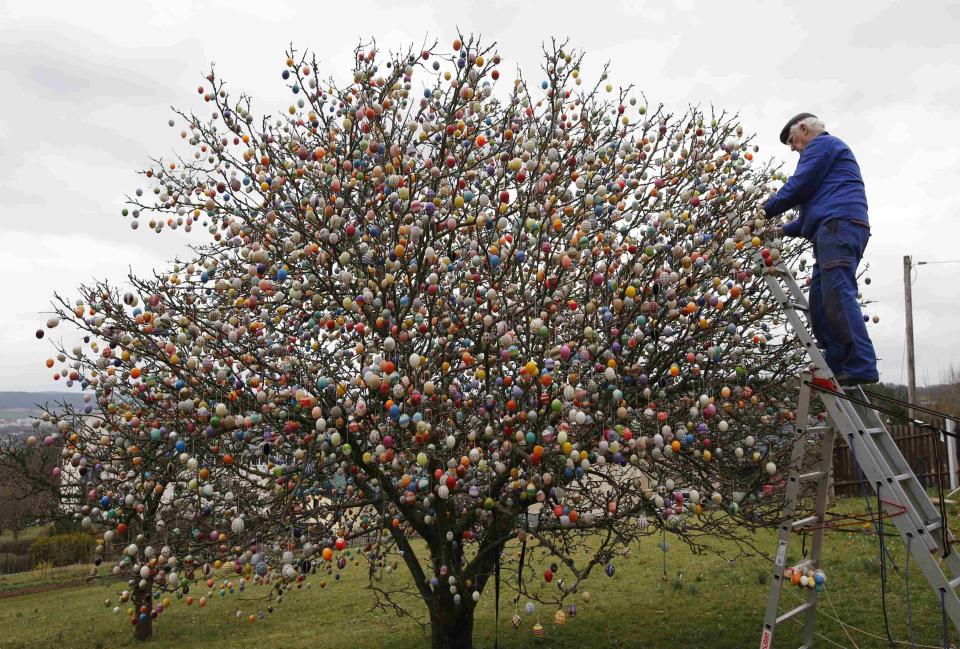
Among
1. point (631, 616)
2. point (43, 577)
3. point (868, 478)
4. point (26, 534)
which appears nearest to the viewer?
point (868, 478)

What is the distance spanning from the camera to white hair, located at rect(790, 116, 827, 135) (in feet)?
18.5

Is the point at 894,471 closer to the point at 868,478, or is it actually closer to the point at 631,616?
the point at 868,478

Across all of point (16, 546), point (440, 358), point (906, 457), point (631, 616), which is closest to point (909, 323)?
point (906, 457)

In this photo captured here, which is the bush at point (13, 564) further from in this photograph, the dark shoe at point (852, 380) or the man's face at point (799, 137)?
the man's face at point (799, 137)

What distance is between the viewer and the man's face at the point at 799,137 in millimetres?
5664

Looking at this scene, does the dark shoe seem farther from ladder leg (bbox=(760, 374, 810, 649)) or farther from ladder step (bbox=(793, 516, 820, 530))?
ladder step (bbox=(793, 516, 820, 530))

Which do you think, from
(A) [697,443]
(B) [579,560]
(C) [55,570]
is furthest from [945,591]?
(C) [55,570]

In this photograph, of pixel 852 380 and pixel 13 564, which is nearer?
pixel 852 380

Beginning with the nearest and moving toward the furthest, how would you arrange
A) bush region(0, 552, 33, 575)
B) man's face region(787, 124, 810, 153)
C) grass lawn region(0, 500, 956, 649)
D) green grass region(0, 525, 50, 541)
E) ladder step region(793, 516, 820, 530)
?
1. ladder step region(793, 516, 820, 530)
2. man's face region(787, 124, 810, 153)
3. grass lawn region(0, 500, 956, 649)
4. bush region(0, 552, 33, 575)
5. green grass region(0, 525, 50, 541)

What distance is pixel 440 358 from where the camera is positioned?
220 inches

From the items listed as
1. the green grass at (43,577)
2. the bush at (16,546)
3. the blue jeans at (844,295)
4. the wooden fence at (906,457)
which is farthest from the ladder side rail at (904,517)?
the bush at (16,546)

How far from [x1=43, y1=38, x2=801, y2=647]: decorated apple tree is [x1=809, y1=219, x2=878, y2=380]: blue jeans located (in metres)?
0.54

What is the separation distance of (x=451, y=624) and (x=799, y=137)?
18.5 feet

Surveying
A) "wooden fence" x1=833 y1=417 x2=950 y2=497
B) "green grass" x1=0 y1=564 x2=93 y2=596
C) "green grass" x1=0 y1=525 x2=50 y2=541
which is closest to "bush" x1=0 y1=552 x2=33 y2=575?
"green grass" x1=0 y1=564 x2=93 y2=596
